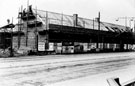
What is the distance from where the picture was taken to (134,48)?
65.1m

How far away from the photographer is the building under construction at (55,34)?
36.8 meters

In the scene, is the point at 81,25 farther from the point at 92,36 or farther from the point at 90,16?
the point at 90,16

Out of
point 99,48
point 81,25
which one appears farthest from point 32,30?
point 99,48

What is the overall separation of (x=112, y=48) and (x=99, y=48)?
6699 millimetres

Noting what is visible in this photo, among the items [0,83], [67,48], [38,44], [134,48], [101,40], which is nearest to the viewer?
[0,83]

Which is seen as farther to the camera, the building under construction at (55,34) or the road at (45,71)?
the building under construction at (55,34)

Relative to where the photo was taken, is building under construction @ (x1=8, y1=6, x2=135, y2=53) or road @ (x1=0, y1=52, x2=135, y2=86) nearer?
road @ (x1=0, y1=52, x2=135, y2=86)

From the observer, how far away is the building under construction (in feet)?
121

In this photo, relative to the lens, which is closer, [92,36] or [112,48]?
[92,36]

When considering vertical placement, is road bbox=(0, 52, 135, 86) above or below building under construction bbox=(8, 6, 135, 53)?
below

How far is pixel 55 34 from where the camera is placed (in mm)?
37219

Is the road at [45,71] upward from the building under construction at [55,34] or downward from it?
downward

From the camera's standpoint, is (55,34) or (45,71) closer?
(45,71)

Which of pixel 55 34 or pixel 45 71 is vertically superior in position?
pixel 55 34
